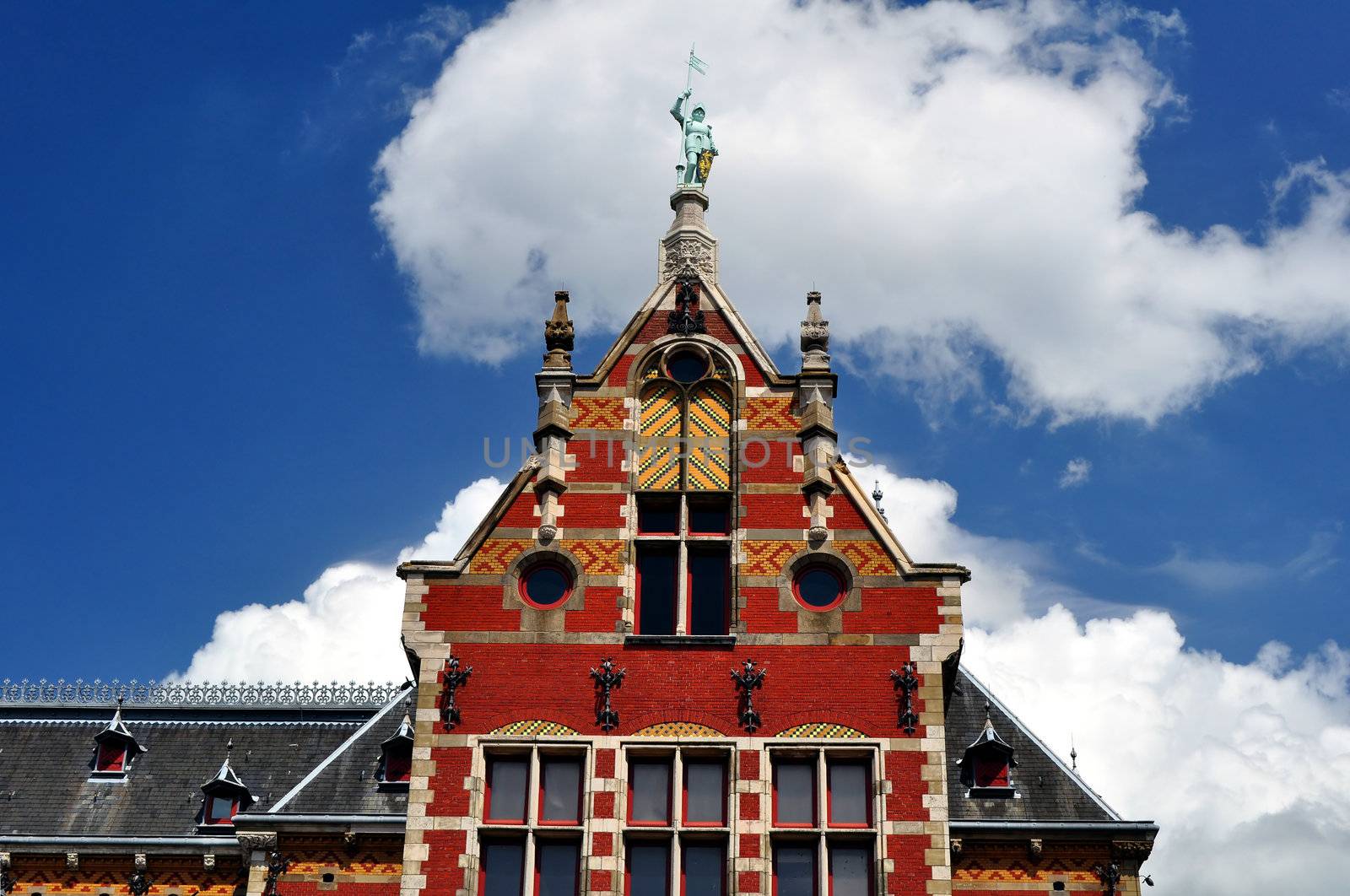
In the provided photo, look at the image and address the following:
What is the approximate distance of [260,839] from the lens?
3316 centimetres

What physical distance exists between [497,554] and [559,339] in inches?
175

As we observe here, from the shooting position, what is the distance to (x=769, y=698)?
88.5ft

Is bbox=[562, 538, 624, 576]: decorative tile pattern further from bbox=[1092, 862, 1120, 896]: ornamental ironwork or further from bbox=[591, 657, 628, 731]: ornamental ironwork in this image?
bbox=[1092, 862, 1120, 896]: ornamental ironwork

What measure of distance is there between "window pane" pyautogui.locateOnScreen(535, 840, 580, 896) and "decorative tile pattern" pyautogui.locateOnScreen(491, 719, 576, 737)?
5.68 ft

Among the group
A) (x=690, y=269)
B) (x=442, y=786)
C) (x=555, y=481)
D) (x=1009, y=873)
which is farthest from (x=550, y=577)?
(x=1009, y=873)

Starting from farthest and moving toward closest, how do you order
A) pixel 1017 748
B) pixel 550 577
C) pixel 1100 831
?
pixel 1017 748 → pixel 1100 831 → pixel 550 577

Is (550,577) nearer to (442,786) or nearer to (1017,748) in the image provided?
(442,786)

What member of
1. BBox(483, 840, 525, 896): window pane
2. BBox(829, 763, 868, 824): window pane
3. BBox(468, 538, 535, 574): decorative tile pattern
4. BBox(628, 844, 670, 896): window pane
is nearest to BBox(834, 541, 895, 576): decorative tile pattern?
BBox(829, 763, 868, 824): window pane

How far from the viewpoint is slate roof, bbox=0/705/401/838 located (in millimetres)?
38562

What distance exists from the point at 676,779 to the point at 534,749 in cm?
238

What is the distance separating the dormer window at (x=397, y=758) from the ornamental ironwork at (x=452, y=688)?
8367 millimetres

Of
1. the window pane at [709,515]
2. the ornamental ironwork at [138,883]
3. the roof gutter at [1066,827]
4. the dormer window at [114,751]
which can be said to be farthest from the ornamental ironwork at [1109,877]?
the dormer window at [114,751]

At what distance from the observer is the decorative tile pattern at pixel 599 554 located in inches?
1105

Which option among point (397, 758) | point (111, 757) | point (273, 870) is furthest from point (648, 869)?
point (111, 757)
